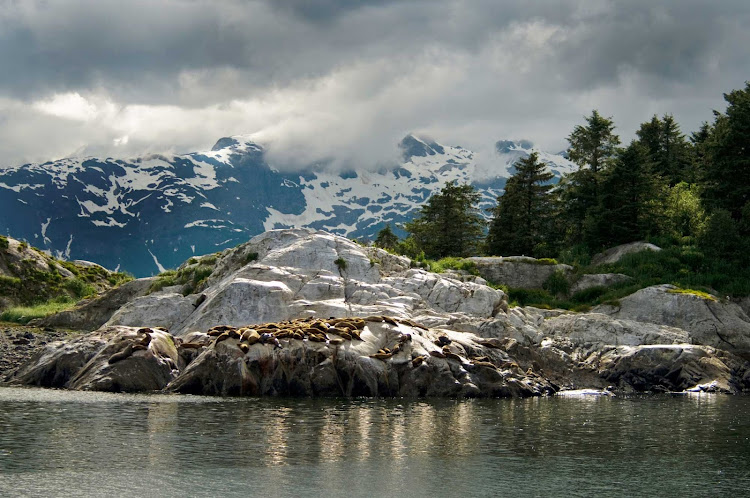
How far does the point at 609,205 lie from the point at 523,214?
9931mm

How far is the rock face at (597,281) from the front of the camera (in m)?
63.7

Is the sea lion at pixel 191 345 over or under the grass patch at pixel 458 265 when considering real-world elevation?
under

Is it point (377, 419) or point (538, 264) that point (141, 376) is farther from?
point (538, 264)

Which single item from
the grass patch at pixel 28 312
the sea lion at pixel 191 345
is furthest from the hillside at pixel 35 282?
the sea lion at pixel 191 345

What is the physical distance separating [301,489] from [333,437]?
6963 mm

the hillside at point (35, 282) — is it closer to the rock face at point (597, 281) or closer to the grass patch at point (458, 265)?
the grass patch at point (458, 265)

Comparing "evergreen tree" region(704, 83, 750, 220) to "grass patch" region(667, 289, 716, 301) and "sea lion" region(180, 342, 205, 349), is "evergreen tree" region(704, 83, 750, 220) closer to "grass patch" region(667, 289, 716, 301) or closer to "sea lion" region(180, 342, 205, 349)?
"grass patch" region(667, 289, 716, 301)

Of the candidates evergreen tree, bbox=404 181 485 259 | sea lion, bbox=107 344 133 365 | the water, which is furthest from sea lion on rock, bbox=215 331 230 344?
evergreen tree, bbox=404 181 485 259

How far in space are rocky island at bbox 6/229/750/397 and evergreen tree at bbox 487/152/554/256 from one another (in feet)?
74.9

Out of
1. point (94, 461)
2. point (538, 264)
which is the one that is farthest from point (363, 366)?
point (538, 264)

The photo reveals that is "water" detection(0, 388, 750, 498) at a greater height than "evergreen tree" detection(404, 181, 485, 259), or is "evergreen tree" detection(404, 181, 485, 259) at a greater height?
"evergreen tree" detection(404, 181, 485, 259)

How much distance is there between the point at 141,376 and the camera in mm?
40219

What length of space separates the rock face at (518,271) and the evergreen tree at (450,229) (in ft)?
55.4

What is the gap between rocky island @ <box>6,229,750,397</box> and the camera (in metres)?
39.8
